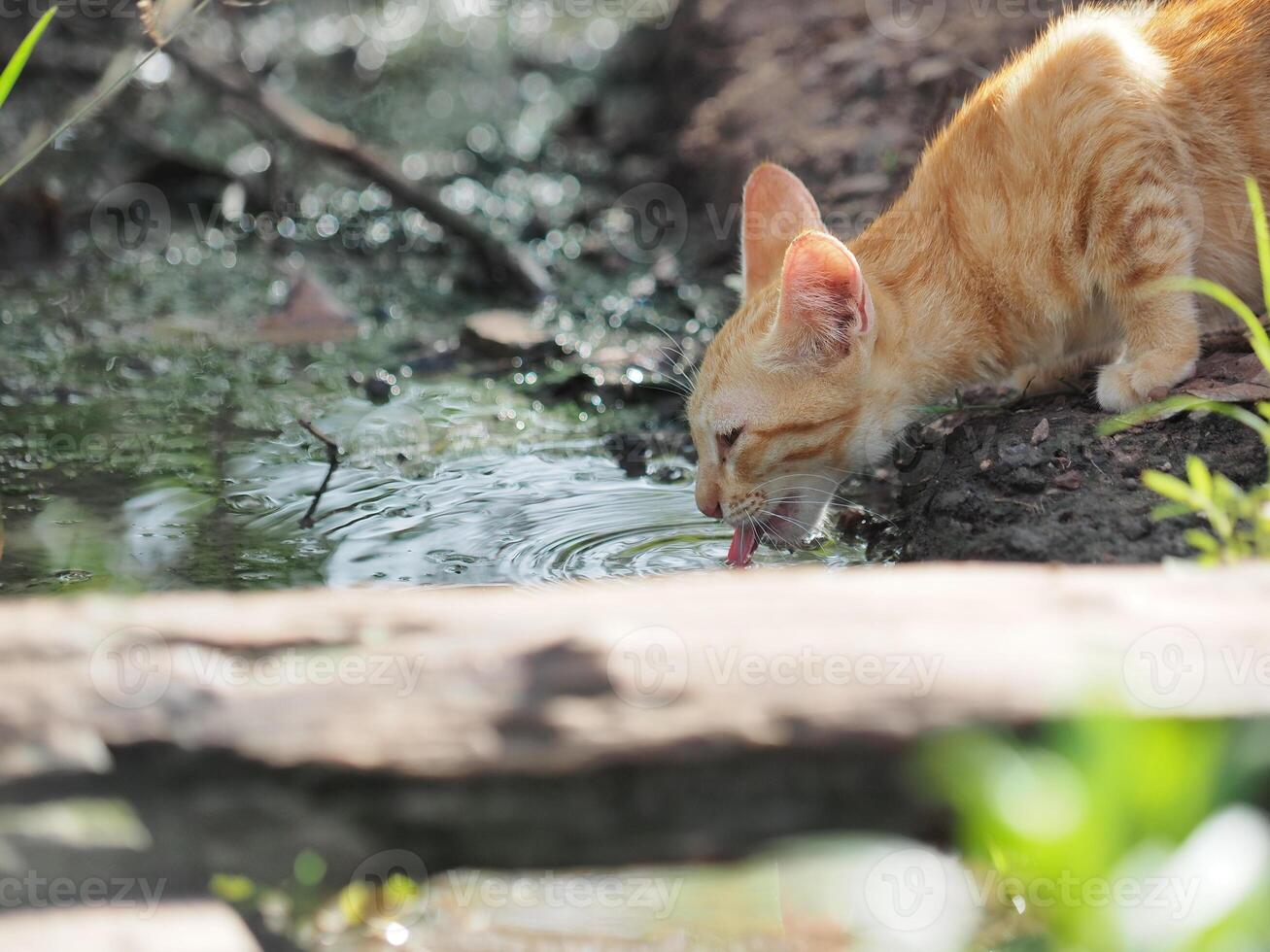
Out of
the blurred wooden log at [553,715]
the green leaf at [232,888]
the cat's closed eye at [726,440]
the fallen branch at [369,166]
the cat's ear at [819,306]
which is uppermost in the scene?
the fallen branch at [369,166]

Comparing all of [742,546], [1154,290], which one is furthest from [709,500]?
[1154,290]

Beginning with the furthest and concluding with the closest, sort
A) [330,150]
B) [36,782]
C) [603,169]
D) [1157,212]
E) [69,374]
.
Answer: [603,169], [330,150], [69,374], [1157,212], [36,782]

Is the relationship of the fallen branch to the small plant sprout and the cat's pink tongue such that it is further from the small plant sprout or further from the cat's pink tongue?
the small plant sprout

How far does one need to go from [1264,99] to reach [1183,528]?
1343 millimetres

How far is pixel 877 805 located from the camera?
5.23ft

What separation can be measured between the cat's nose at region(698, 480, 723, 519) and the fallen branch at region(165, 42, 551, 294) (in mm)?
2650

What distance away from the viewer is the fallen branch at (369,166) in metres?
5.59

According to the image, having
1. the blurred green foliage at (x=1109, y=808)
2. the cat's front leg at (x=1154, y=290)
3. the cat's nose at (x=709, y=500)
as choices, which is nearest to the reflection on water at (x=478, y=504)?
the cat's nose at (x=709, y=500)

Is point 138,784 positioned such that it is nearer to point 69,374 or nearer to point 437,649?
point 437,649

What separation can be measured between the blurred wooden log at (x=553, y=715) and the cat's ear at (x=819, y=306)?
128cm

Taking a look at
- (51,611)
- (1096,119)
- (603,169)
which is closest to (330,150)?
(603,169)

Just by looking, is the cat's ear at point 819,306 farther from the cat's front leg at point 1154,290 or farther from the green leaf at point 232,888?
the green leaf at point 232,888

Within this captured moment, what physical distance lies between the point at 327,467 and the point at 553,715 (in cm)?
232

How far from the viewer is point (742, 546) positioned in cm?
307
